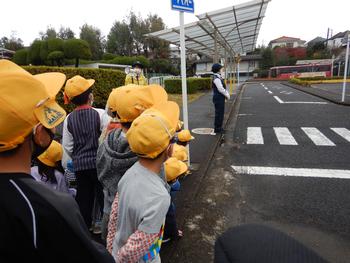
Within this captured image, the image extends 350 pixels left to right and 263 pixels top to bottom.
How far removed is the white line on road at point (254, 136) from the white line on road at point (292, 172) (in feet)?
6.33

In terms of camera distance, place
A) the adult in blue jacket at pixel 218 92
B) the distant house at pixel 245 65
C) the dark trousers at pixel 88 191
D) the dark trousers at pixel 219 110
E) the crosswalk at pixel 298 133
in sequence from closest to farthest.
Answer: the dark trousers at pixel 88 191 → the crosswalk at pixel 298 133 → the adult in blue jacket at pixel 218 92 → the dark trousers at pixel 219 110 → the distant house at pixel 245 65

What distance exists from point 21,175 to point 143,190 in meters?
0.80

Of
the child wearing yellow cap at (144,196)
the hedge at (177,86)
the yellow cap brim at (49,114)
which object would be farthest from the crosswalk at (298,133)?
the hedge at (177,86)

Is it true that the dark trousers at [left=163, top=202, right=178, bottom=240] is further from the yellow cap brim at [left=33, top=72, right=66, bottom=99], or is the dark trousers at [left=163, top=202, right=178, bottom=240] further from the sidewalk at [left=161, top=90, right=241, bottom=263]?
the yellow cap brim at [left=33, top=72, right=66, bottom=99]

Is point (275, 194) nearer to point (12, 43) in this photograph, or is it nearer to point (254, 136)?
point (254, 136)

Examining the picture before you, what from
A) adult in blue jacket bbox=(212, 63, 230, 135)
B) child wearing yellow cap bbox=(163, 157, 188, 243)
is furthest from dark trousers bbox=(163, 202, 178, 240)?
adult in blue jacket bbox=(212, 63, 230, 135)

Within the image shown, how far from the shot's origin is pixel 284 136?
290 inches

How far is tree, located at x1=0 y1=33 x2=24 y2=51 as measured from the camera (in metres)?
46.7

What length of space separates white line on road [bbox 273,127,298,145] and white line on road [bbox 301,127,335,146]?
0.49 metres

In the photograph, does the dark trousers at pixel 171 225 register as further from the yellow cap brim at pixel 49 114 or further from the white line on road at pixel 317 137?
the white line on road at pixel 317 137

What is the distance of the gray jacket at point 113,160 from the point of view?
2.18 metres

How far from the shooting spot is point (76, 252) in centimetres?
90

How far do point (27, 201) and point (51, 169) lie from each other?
2153 millimetres

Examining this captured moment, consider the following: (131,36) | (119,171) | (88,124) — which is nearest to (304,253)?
(119,171)
